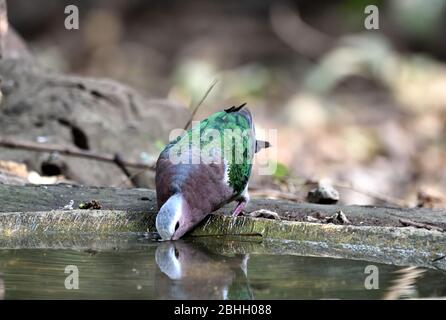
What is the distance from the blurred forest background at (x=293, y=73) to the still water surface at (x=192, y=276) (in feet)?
8.62

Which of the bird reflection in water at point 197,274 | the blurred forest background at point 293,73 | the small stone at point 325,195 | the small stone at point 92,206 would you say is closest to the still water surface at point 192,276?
the bird reflection in water at point 197,274

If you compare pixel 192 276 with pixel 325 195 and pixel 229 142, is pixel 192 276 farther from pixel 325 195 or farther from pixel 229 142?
pixel 325 195

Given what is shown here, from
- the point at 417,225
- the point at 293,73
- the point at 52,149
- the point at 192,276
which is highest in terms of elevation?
the point at 293,73

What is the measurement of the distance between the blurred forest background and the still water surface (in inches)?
103

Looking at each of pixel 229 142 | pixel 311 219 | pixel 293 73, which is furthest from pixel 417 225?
pixel 293 73

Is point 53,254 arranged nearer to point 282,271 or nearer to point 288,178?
point 282,271

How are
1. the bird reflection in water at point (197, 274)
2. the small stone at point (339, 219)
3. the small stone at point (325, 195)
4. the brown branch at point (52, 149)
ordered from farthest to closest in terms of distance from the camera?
the brown branch at point (52, 149)
the small stone at point (325, 195)
the small stone at point (339, 219)
the bird reflection in water at point (197, 274)

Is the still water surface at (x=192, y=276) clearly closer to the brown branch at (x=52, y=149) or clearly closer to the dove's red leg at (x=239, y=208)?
the dove's red leg at (x=239, y=208)

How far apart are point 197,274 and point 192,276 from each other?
46 millimetres

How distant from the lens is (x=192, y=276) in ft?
12.3

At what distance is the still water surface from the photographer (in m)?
3.51

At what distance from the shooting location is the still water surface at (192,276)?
351 cm

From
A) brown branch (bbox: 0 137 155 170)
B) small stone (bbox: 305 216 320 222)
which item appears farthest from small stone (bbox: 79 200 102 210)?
brown branch (bbox: 0 137 155 170)
